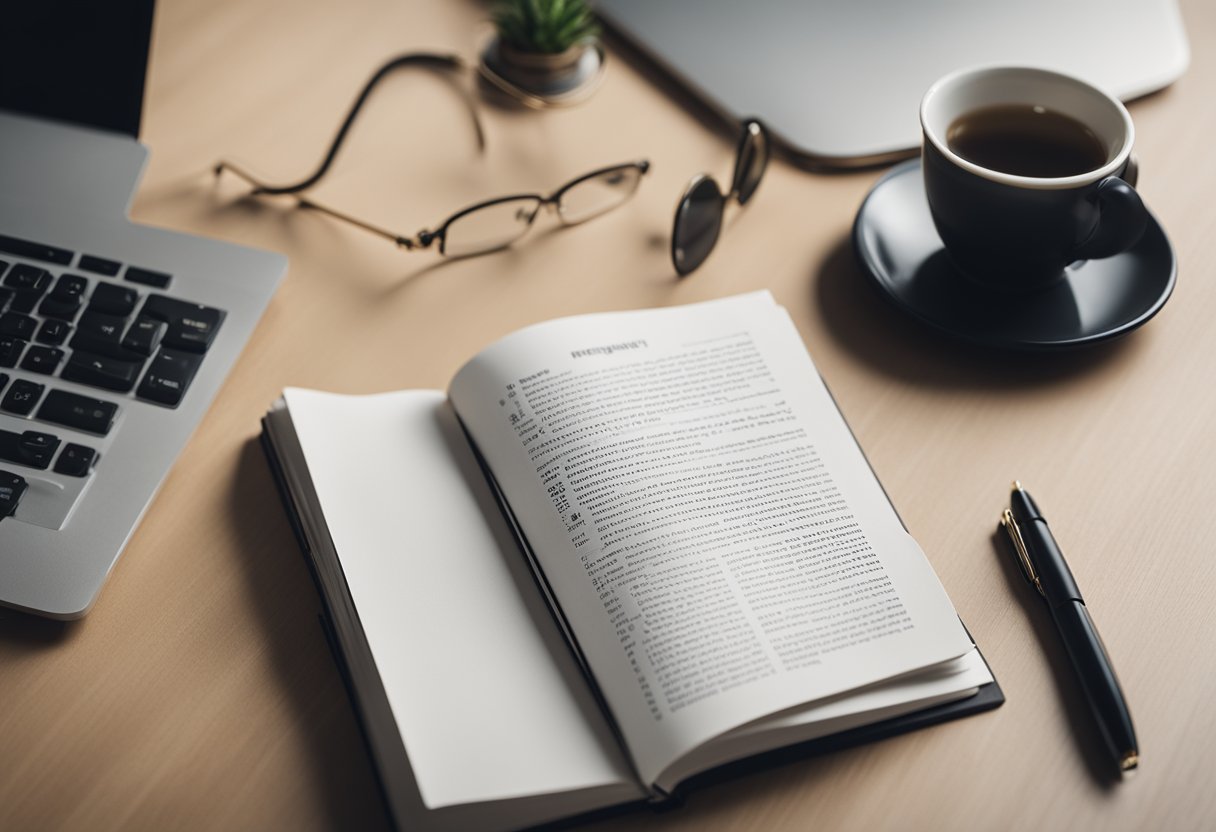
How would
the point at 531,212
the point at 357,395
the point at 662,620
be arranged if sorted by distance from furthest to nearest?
1. the point at 531,212
2. the point at 357,395
3. the point at 662,620

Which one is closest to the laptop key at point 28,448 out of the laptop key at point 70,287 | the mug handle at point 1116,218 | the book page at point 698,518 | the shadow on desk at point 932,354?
the laptop key at point 70,287

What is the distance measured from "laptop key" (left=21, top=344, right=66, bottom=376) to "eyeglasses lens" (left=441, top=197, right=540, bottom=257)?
0.26 m

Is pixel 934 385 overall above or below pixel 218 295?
above

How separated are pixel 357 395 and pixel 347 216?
189 millimetres

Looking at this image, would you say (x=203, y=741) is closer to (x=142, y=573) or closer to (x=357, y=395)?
(x=142, y=573)

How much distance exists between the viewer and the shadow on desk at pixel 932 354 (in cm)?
68

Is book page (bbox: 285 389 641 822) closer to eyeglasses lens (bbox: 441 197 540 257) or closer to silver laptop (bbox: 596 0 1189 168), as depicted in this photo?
eyeglasses lens (bbox: 441 197 540 257)

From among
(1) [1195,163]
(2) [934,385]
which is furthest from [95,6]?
(1) [1195,163]

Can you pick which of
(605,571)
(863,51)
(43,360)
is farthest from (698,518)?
(863,51)

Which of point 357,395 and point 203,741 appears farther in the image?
point 357,395

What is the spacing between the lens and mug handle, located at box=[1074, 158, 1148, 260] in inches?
23.9

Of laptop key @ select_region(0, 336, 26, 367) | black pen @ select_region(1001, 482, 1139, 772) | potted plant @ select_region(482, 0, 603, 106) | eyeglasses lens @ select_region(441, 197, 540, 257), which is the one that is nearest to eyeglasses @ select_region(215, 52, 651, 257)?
eyeglasses lens @ select_region(441, 197, 540, 257)

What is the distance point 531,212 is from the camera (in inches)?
30.3

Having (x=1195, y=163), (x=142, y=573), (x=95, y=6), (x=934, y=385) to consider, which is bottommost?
(x=142, y=573)
